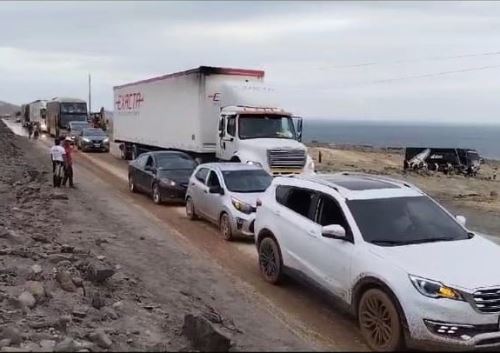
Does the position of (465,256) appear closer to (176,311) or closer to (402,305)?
(402,305)

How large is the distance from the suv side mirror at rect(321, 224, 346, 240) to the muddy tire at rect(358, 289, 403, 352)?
850 mm

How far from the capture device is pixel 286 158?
20172 mm

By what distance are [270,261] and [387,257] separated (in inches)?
115

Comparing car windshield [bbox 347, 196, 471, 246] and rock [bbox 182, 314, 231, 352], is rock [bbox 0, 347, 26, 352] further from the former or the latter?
car windshield [bbox 347, 196, 471, 246]

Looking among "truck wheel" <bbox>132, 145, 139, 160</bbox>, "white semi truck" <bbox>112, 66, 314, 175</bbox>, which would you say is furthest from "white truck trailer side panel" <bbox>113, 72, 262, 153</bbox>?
"truck wheel" <bbox>132, 145, 139, 160</bbox>

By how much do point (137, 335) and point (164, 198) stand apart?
1143cm

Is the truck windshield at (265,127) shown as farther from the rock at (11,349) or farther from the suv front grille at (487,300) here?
the rock at (11,349)

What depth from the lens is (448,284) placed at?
6.36m

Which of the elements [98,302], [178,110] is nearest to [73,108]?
[178,110]

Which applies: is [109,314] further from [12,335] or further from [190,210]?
[190,210]

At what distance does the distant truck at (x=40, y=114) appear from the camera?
6022 centimetres

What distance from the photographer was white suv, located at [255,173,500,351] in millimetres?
6312

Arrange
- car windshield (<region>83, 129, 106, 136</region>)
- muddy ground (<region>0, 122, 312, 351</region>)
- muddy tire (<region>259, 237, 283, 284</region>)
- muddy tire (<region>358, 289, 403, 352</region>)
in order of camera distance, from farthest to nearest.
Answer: car windshield (<region>83, 129, 106, 136</region>)
muddy tire (<region>259, 237, 283, 284</region>)
muddy tire (<region>358, 289, 403, 352</region>)
muddy ground (<region>0, 122, 312, 351</region>)

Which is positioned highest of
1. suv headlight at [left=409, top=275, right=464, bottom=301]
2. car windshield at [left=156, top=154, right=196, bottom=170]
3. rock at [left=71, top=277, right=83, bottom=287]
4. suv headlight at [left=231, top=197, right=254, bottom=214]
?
car windshield at [left=156, top=154, right=196, bottom=170]
